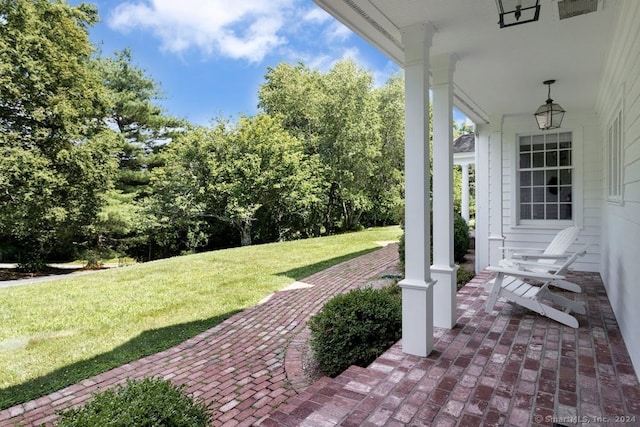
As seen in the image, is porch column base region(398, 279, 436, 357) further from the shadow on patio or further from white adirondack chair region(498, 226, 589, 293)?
white adirondack chair region(498, 226, 589, 293)

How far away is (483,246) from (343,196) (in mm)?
11630

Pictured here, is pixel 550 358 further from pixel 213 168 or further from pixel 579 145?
pixel 213 168

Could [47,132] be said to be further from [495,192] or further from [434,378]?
[434,378]

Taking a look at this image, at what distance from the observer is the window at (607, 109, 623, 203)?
3.64 metres

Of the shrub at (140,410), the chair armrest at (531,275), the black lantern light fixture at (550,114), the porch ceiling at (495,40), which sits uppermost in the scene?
the porch ceiling at (495,40)

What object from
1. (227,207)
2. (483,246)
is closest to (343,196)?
(227,207)

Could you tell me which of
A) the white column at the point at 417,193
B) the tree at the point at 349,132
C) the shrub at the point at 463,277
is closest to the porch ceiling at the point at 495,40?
the white column at the point at 417,193

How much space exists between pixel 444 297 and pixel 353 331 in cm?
92

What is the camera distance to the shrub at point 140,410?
4.87 feet

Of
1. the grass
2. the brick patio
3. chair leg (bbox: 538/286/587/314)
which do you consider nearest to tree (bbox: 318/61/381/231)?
the grass

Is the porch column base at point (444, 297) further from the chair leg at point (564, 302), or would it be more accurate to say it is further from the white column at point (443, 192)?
the chair leg at point (564, 302)

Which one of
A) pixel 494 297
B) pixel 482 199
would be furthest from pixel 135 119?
pixel 494 297

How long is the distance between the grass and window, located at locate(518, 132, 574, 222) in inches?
164

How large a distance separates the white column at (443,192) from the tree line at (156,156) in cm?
1122
